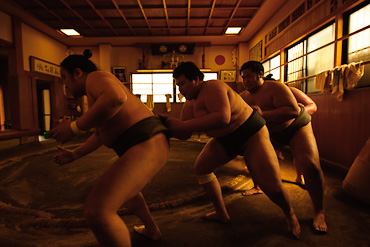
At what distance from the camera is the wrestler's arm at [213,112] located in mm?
1195

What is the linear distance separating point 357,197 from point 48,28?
9.04 m

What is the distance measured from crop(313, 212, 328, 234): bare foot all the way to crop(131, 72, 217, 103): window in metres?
7.76

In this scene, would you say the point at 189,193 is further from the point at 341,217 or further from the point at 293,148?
the point at 341,217

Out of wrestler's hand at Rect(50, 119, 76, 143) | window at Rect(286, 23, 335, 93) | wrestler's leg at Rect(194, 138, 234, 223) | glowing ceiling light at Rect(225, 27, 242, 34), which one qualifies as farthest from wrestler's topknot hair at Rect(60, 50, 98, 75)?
glowing ceiling light at Rect(225, 27, 242, 34)

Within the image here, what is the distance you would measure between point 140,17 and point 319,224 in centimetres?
693

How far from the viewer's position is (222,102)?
124 centimetres

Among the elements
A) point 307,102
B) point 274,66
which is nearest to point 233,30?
point 274,66

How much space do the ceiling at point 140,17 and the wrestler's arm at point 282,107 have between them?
4927 mm

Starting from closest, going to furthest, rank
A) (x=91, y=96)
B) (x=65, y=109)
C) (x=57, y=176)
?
(x=91, y=96)
(x=57, y=176)
(x=65, y=109)

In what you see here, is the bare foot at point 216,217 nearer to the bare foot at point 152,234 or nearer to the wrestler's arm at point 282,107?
the bare foot at point 152,234

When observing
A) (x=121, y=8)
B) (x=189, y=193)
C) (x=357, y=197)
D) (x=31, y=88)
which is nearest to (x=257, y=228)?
(x=189, y=193)

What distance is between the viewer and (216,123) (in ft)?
3.94

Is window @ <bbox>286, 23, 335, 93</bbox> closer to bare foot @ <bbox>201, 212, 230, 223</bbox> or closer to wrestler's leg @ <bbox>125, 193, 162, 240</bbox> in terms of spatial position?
bare foot @ <bbox>201, 212, 230, 223</bbox>

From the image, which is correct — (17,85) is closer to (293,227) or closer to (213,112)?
(213,112)
